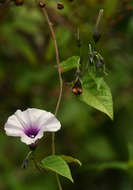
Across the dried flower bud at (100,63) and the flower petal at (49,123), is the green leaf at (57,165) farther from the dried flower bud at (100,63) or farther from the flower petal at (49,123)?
the dried flower bud at (100,63)

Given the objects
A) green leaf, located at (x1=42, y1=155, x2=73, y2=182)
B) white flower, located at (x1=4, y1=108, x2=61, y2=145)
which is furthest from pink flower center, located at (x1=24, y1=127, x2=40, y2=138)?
green leaf, located at (x1=42, y1=155, x2=73, y2=182)

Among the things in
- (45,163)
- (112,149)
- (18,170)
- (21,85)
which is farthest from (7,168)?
(45,163)

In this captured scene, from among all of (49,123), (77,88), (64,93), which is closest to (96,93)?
(77,88)

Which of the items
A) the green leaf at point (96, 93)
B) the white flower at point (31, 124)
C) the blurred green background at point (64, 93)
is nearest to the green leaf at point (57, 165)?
the white flower at point (31, 124)

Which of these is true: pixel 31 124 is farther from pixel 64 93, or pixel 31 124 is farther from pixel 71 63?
pixel 64 93

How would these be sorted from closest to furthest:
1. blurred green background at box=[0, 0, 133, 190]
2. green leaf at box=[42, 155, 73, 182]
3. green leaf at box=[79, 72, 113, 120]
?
1. green leaf at box=[42, 155, 73, 182]
2. green leaf at box=[79, 72, 113, 120]
3. blurred green background at box=[0, 0, 133, 190]

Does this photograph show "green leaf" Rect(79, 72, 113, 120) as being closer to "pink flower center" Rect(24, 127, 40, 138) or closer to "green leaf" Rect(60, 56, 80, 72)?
"green leaf" Rect(60, 56, 80, 72)
